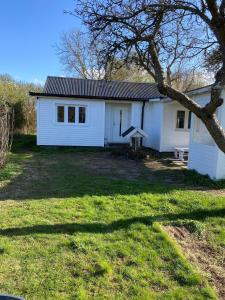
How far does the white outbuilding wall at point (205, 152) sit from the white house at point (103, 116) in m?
3.82

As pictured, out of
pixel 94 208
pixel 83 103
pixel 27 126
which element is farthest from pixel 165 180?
pixel 27 126

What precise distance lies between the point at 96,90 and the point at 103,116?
5.58ft

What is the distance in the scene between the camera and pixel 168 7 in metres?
5.39

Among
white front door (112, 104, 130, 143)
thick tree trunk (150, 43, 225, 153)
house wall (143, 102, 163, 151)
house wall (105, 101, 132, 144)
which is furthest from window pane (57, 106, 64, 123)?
thick tree trunk (150, 43, 225, 153)

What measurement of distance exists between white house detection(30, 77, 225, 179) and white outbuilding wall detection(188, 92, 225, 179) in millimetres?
3817

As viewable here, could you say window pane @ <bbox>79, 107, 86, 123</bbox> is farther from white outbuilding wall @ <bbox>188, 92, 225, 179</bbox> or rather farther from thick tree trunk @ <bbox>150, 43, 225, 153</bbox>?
thick tree trunk @ <bbox>150, 43, 225, 153</bbox>

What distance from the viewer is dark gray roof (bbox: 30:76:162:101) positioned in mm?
15219

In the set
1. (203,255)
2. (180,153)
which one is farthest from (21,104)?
(203,255)

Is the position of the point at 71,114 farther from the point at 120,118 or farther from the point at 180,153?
the point at 180,153

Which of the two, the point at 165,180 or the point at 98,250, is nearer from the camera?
the point at 98,250

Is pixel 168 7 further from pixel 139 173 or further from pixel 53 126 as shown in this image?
pixel 53 126

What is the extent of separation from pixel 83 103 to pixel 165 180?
8149 millimetres

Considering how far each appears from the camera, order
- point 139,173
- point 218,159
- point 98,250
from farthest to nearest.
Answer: point 139,173, point 218,159, point 98,250

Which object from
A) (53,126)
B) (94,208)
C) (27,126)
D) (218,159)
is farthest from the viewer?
(27,126)
